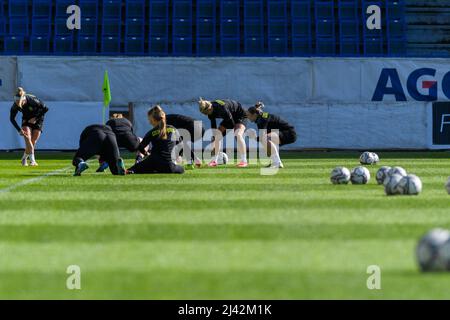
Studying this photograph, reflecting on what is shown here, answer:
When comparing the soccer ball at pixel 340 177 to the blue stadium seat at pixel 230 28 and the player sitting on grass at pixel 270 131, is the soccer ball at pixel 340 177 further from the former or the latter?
the blue stadium seat at pixel 230 28

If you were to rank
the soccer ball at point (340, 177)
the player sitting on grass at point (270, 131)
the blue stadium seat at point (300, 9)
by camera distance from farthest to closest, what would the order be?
the blue stadium seat at point (300, 9) < the player sitting on grass at point (270, 131) < the soccer ball at point (340, 177)

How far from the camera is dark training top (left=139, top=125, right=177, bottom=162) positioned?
16.0 meters

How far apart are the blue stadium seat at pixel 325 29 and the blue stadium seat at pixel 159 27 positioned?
589 centimetres

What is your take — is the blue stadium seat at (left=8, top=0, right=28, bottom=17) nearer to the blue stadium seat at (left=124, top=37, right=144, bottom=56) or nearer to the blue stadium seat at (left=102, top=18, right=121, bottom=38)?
the blue stadium seat at (left=102, top=18, right=121, bottom=38)

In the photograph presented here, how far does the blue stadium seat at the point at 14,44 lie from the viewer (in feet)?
113

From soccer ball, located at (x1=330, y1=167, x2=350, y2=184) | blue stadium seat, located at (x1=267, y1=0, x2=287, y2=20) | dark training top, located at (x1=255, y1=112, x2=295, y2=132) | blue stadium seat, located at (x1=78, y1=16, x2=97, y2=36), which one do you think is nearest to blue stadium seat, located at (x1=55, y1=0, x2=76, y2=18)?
blue stadium seat, located at (x1=78, y1=16, x2=97, y2=36)

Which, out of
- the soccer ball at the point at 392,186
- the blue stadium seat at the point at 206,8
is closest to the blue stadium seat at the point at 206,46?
the blue stadium seat at the point at 206,8

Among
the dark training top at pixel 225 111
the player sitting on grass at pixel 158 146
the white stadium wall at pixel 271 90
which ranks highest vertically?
the white stadium wall at pixel 271 90

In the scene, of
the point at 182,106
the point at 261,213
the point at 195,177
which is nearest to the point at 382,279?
the point at 261,213

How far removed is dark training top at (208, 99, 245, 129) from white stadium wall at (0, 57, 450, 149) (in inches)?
359

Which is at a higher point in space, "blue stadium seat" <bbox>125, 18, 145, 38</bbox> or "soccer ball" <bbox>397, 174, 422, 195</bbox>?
"blue stadium seat" <bbox>125, 18, 145, 38</bbox>

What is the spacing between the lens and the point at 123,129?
17812 mm

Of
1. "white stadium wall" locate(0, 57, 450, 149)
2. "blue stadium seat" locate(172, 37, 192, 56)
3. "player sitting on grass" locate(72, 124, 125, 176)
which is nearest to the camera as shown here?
"player sitting on grass" locate(72, 124, 125, 176)
